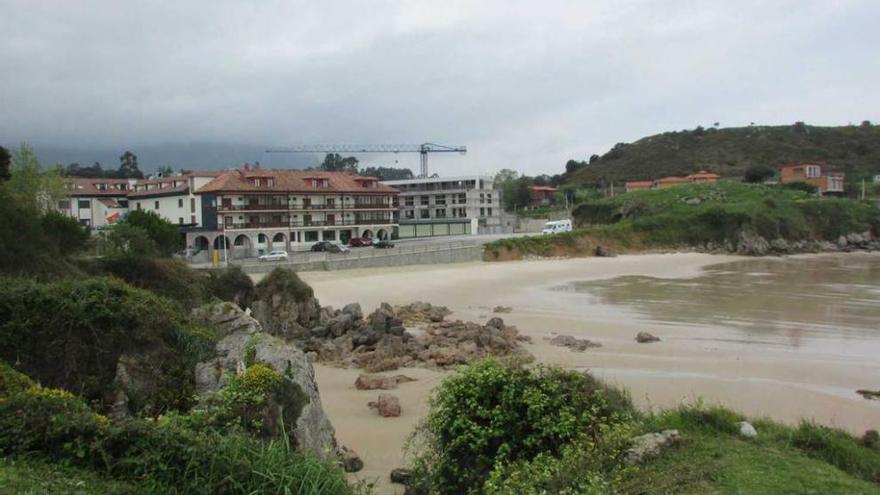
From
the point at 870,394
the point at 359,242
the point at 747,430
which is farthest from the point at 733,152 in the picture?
the point at 747,430

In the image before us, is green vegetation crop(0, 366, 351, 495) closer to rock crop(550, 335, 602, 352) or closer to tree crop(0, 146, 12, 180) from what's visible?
rock crop(550, 335, 602, 352)

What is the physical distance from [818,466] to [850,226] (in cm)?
8431

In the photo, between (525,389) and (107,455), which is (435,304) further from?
(107,455)

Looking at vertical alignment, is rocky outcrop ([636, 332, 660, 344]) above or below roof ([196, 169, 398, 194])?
below

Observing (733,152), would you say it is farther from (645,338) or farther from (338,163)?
(645,338)

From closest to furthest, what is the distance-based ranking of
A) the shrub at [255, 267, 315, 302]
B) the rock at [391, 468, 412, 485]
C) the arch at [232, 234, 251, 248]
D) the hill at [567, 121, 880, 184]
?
the rock at [391, 468, 412, 485]
the shrub at [255, 267, 315, 302]
the arch at [232, 234, 251, 248]
the hill at [567, 121, 880, 184]

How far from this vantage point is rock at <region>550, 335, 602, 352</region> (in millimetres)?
23844

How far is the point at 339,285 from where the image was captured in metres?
42.5

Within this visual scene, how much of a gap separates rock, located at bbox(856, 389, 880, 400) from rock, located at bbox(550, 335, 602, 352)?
8.49 m

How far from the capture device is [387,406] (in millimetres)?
15625

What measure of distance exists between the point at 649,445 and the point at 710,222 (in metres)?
74.9

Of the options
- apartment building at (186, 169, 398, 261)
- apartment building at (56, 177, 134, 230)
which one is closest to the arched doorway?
apartment building at (186, 169, 398, 261)

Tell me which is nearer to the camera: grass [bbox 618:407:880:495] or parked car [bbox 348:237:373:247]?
grass [bbox 618:407:880:495]

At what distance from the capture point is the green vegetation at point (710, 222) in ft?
229
